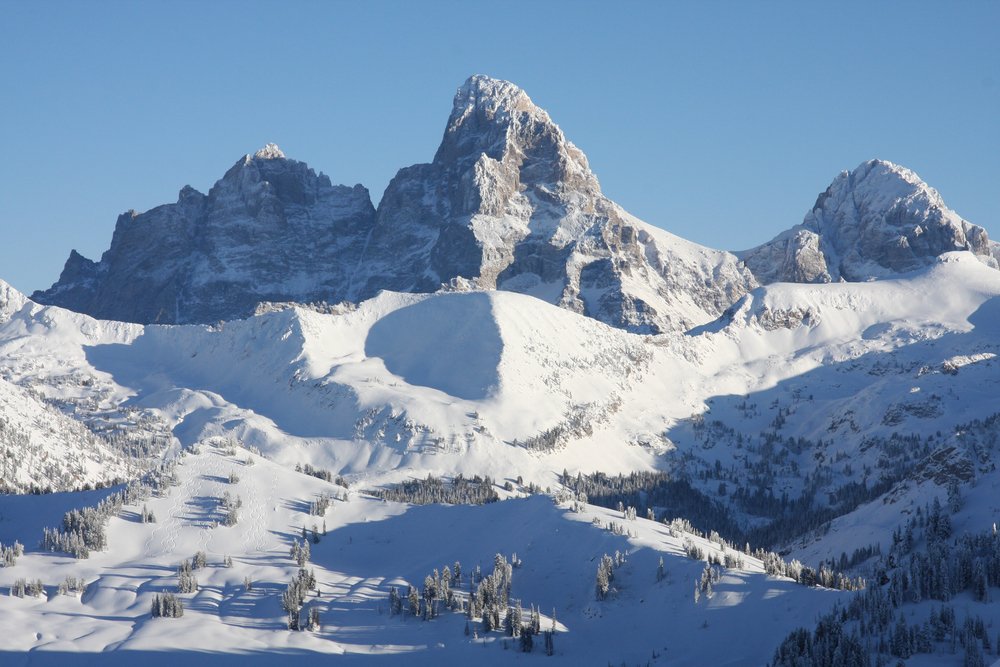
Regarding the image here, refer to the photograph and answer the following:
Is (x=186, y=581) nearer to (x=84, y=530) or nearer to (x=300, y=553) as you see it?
(x=300, y=553)

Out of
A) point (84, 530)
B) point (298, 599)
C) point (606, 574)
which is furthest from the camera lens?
point (84, 530)

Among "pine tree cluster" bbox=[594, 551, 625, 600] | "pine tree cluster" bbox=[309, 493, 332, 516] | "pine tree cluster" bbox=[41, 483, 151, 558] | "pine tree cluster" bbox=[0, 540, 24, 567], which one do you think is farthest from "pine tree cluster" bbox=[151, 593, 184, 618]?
"pine tree cluster" bbox=[594, 551, 625, 600]

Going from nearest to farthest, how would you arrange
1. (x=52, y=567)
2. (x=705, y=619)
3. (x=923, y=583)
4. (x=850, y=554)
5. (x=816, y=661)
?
(x=816, y=661)
(x=923, y=583)
(x=705, y=619)
(x=52, y=567)
(x=850, y=554)

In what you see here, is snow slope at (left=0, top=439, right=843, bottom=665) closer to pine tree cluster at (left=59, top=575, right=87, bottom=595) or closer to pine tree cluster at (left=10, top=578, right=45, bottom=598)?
pine tree cluster at (left=59, top=575, right=87, bottom=595)

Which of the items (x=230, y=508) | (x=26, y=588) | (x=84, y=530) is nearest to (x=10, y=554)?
(x=26, y=588)

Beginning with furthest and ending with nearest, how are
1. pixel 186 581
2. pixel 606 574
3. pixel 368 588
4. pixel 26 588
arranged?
pixel 368 588 → pixel 186 581 → pixel 26 588 → pixel 606 574

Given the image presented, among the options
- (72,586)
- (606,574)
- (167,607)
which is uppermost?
(606,574)

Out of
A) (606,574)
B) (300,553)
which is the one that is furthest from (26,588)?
(606,574)

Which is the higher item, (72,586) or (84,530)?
(84,530)

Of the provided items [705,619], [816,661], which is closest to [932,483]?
[705,619]

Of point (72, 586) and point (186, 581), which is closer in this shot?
point (72, 586)

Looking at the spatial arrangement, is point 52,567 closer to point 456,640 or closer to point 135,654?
point 135,654
